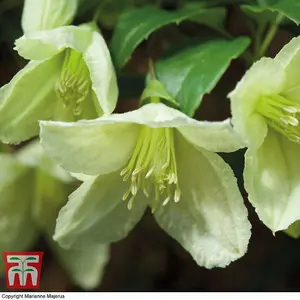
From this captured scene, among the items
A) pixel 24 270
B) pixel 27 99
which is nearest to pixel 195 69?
pixel 27 99

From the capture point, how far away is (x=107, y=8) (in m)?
0.75

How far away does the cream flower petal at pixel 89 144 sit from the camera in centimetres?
52

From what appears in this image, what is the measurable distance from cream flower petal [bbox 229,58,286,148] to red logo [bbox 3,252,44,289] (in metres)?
0.29

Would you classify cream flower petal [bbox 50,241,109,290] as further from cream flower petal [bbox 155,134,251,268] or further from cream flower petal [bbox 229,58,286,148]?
cream flower petal [bbox 229,58,286,148]

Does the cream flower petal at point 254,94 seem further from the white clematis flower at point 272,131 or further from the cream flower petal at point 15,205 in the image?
the cream flower petal at point 15,205

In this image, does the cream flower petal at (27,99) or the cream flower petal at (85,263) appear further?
the cream flower petal at (85,263)

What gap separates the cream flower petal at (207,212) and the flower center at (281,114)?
59 mm

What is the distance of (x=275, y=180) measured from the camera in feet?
1.90

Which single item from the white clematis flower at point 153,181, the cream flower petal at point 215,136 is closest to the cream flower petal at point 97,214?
the white clematis flower at point 153,181

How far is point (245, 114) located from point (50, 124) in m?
0.15

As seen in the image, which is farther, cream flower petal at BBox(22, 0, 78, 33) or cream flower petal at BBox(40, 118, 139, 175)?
cream flower petal at BBox(22, 0, 78, 33)

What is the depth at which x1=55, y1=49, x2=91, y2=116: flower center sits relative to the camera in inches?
24.5

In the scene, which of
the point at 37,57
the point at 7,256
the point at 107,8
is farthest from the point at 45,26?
the point at 7,256

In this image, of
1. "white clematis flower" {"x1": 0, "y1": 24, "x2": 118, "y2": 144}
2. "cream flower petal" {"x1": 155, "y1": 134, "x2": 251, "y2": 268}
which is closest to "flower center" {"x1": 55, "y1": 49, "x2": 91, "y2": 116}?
"white clematis flower" {"x1": 0, "y1": 24, "x2": 118, "y2": 144}
